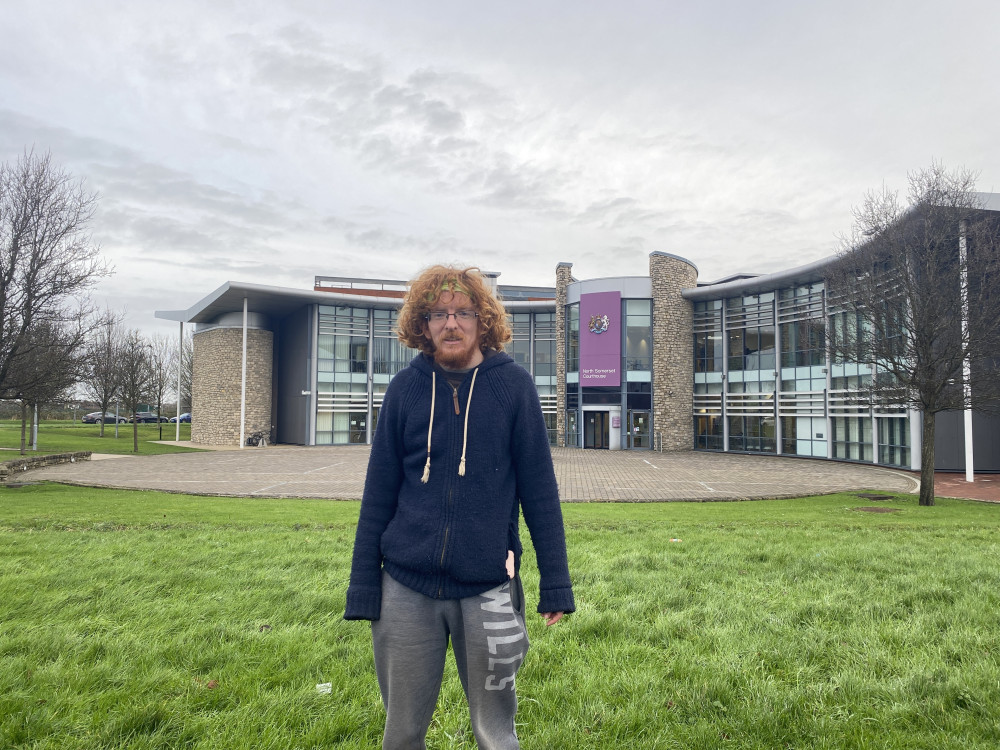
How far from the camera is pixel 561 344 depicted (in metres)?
35.9

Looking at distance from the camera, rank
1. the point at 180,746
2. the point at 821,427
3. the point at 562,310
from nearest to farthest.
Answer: the point at 180,746 < the point at 821,427 < the point at 562,310

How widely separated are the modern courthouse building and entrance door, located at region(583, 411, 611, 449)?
79mm

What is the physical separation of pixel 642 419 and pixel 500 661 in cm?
3250

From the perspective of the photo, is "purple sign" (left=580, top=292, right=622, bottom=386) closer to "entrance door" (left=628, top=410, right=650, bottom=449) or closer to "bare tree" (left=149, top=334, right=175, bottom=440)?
"entrance door" (left=628, top=410, right=650, bottom=449)

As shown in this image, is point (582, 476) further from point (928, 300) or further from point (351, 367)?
point (351, 367)

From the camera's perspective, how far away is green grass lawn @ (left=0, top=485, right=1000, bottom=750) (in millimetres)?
2428

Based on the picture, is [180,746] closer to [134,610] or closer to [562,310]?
[134,610]

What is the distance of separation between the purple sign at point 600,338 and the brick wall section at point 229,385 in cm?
2035

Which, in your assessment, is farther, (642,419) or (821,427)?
(642,419)

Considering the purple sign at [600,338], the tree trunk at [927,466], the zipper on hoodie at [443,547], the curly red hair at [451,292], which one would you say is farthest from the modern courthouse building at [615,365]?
the zipper on hoodie at [443,547]

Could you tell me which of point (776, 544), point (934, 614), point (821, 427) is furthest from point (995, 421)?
point (934, 614)

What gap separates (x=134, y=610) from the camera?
12.3 feet

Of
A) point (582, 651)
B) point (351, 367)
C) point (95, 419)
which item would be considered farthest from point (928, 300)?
point (95, 419)

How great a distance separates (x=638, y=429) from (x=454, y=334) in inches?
1271
